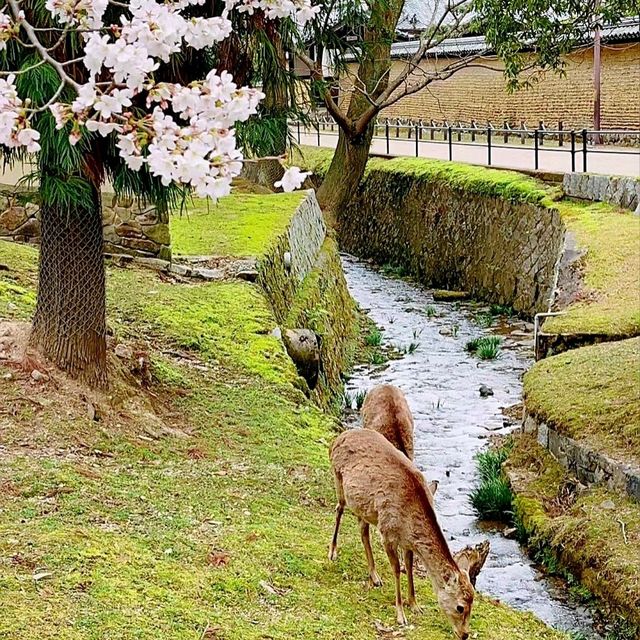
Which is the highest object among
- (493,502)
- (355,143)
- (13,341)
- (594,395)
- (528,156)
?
(355,143)

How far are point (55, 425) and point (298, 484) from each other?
70.3 inches

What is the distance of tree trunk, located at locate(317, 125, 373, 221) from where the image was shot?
20688mm

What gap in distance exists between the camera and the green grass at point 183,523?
15.8ft

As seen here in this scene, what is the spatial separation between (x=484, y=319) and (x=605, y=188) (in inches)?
135

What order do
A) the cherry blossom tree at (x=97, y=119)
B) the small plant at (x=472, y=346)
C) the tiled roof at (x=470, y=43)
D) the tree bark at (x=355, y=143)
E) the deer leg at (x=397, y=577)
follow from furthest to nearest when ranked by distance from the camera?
the tiled roof at (x=470, y=43), the tree bark at (x=355, y=143), the small plant at (x=472, y=346), the deer leg at (x=397, y=577), the cherry blossom tree at (x=97, y=119)

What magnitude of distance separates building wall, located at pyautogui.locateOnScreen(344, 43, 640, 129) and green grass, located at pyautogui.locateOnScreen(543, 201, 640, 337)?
7349 millimetres

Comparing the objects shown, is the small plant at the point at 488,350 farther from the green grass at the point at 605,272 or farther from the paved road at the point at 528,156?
the paved road at the point at 528,156

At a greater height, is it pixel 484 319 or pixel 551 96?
pixel 551 96

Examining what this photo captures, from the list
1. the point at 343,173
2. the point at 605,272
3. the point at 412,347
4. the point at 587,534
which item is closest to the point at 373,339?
the point at 412,347

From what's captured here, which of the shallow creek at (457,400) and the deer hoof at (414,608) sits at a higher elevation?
the deer hoof at (414,608)

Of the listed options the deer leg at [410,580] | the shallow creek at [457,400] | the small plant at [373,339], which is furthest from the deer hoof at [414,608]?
the small plant at [373,339]

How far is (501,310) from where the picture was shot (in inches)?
778

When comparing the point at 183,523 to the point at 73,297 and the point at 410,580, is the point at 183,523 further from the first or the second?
the point at 73,297

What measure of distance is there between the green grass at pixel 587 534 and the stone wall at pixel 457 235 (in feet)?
26.1
